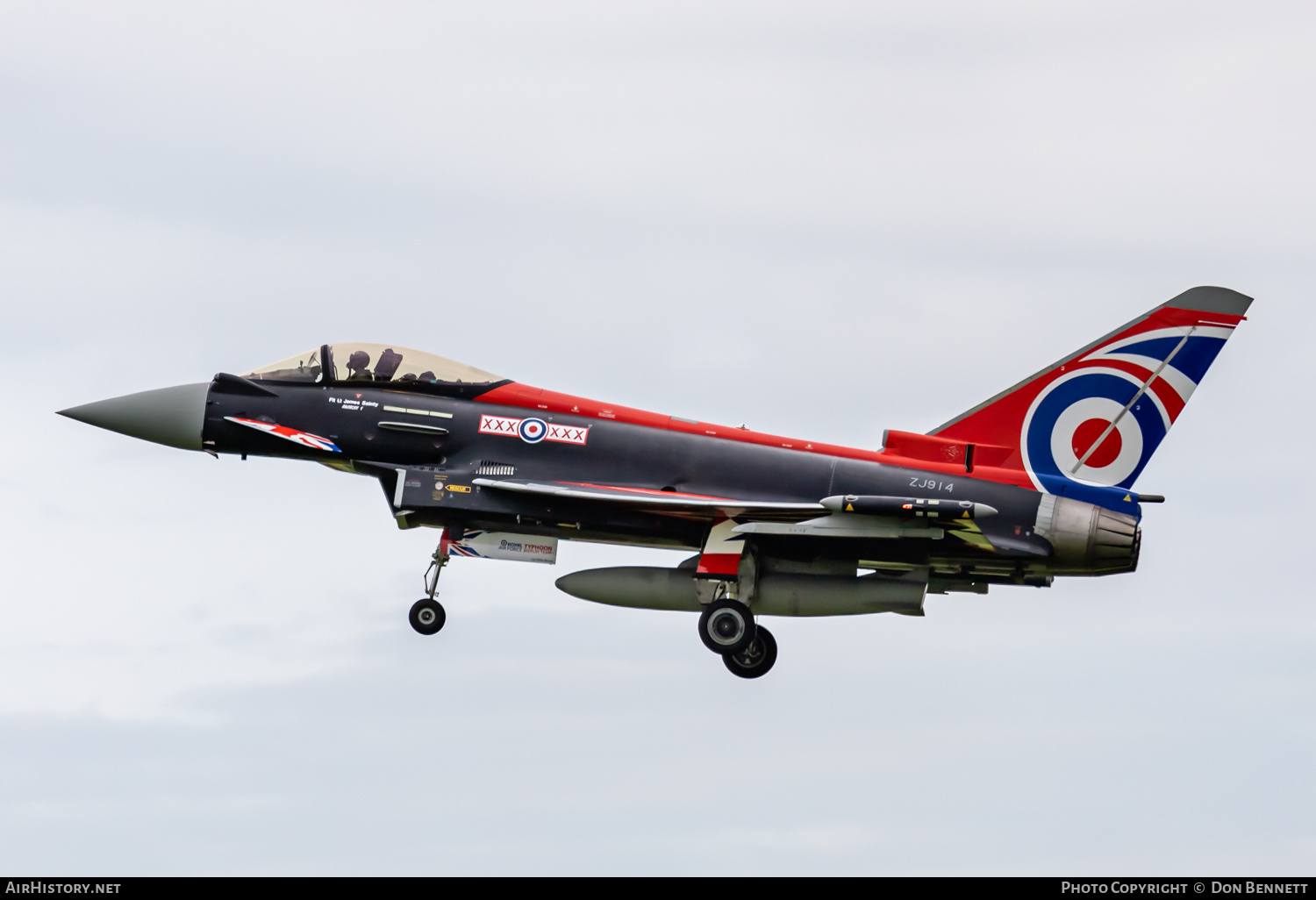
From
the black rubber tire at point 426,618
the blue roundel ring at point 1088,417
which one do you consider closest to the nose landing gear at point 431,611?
the black rubber tire at point 426,618

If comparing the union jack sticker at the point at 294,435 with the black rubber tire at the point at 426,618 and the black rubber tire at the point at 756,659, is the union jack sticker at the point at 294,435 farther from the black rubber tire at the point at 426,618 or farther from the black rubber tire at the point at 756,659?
the black rubber tire at the point at 756,659

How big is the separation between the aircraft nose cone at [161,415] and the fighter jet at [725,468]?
0.10 ft

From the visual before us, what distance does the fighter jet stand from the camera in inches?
1152

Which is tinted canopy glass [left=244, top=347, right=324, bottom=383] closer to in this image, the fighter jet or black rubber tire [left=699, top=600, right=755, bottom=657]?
the fighter jet

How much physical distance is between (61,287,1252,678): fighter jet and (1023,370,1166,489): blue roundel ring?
0.03 m

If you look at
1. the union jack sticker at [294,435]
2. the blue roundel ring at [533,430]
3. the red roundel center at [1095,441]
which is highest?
the red roundel center at [1095,441]

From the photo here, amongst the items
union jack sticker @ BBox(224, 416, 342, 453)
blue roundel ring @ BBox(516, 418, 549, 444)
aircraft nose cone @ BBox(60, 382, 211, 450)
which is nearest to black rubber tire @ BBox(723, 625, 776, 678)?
blue roundel ring @ BBox(516, 418, 549, 444)

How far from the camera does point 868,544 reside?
2984 centimetres

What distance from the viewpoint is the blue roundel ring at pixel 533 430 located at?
30.0m

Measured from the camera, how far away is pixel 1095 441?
3006 cm

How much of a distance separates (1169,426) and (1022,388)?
242 centimetres

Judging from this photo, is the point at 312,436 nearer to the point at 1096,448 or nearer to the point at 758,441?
the point at 758,441

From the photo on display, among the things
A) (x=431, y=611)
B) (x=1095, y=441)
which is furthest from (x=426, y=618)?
(x=1095, y=441)

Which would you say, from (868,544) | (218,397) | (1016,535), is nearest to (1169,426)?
(1016,535)
